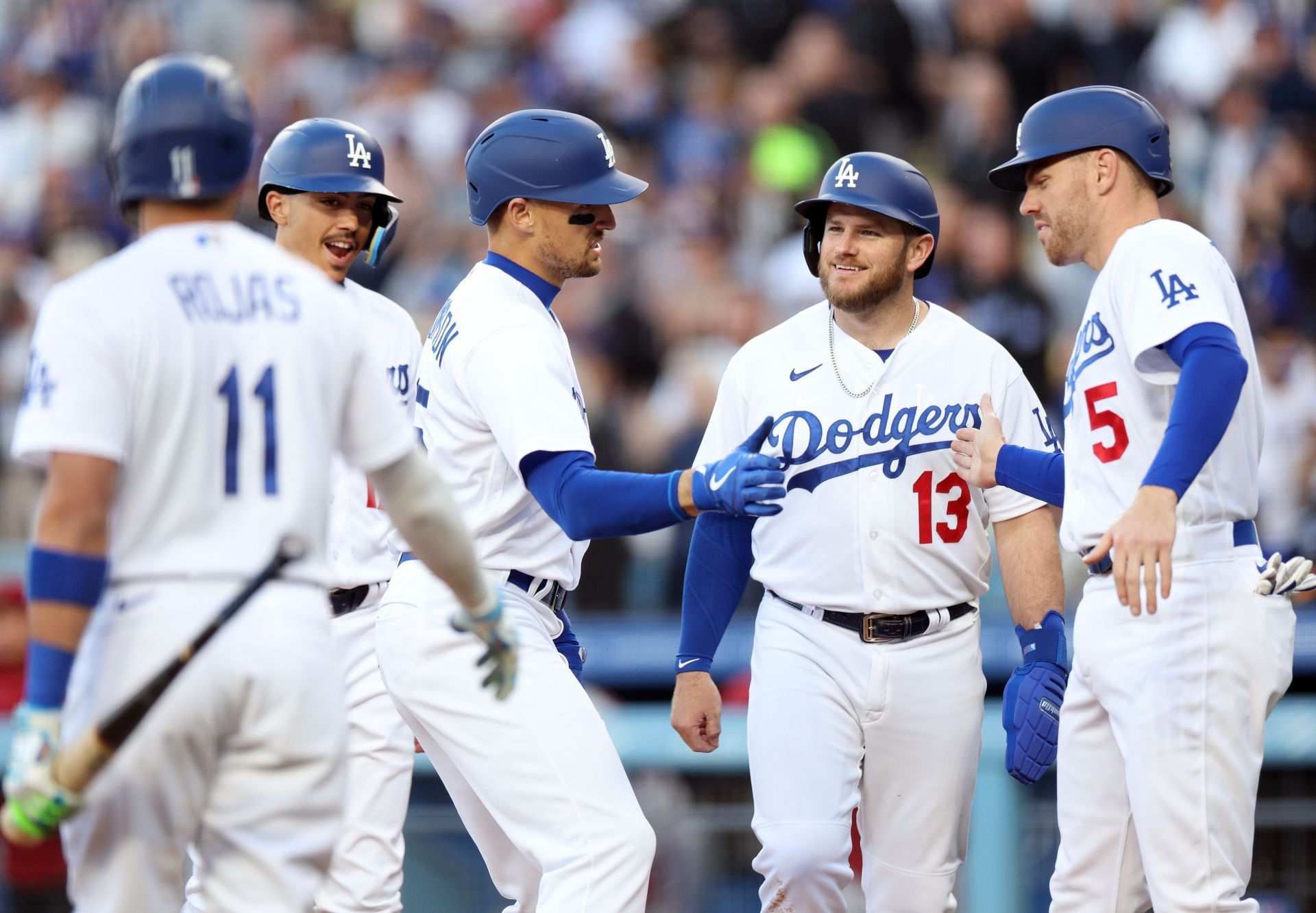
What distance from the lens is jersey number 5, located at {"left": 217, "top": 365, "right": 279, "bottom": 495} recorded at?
10.3ft

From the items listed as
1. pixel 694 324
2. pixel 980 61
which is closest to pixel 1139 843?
pixel 694 324

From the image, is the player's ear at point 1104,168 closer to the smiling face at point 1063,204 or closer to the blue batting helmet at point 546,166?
the smiling face at point 1063,204

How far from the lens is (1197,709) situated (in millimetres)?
4000

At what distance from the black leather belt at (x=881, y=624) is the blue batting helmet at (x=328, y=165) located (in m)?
2.00

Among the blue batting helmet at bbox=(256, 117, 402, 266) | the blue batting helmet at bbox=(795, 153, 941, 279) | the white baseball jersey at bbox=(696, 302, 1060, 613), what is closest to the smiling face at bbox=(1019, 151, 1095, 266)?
the blue batting helmet at bbox=(795, 153, 941, 279)

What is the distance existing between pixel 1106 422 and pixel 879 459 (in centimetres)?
76

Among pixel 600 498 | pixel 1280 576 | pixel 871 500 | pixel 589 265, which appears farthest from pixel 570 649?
pixel 1280 576

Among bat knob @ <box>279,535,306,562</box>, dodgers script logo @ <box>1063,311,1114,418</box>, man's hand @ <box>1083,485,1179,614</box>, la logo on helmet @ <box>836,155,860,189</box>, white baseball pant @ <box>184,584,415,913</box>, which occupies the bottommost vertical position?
white baseball pant @ <box>184,584,415,913</box>

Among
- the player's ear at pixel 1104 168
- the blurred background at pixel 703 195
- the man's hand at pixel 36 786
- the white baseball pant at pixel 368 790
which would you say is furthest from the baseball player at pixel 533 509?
the blurred background at pixel 703 195

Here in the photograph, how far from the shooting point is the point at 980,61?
11.1 metres

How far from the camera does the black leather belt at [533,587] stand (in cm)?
447

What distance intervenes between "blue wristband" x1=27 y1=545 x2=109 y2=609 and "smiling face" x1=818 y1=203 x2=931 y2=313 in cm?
255

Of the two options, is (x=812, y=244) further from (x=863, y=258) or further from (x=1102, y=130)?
(x=1102, y=130)

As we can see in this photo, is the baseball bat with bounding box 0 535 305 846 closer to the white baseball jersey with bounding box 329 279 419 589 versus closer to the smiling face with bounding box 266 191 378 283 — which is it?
the white baseball jersey with bounding box 329 279 419 589
